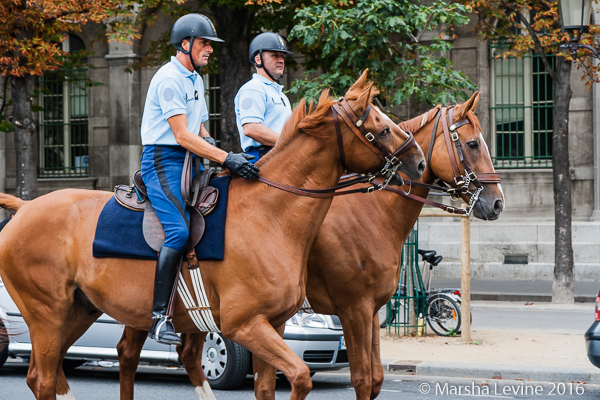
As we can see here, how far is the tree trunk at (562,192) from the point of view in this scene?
52.2 feet

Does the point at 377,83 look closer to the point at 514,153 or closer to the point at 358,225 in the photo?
the point at 358,225

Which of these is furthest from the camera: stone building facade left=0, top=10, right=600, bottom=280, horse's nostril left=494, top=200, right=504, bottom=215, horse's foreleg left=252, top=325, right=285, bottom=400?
stone building facade left=0, top=10, right=600, bottom=280

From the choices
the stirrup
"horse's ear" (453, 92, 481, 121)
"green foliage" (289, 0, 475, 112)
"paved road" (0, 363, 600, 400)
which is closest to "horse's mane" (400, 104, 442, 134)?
"horse's ear" (453, 92, 481, 121)

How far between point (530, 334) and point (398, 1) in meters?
5.70

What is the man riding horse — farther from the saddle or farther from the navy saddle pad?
the navy saddle pad

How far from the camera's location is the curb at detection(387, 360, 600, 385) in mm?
8755

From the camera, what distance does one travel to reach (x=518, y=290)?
57.5 ft

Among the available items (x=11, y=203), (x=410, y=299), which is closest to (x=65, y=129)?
(x=410, y=299)

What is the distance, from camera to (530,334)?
37.9 feet

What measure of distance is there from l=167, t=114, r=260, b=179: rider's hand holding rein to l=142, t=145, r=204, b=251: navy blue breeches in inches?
9.3

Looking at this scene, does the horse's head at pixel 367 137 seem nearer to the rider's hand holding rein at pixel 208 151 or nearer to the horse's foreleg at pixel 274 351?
the rider's hand holding rein at pixel 208 151

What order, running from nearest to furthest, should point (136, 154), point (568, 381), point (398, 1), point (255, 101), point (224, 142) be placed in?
point (255, 101) → point (568, 381) → point (398, 1) → point (224, 142) → point (136, 154)

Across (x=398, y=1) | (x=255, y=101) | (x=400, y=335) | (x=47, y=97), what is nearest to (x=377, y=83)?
(x=398, y=1)

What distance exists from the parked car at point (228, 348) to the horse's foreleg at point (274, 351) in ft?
11.9
